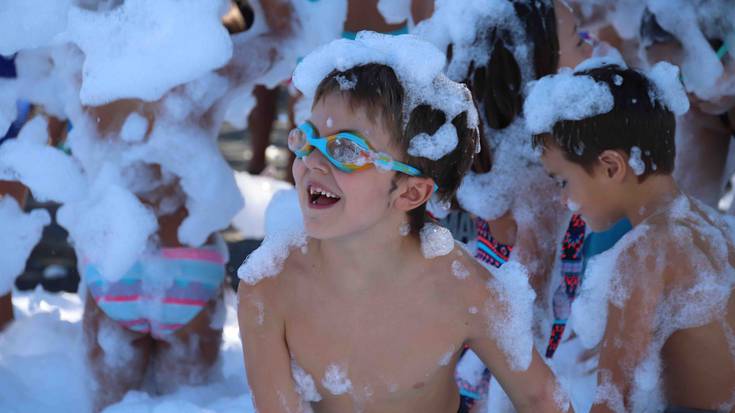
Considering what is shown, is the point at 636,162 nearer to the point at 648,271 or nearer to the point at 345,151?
the point at 648,271

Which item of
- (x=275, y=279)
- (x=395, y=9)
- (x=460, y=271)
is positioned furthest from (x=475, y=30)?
(x=275, y=279)

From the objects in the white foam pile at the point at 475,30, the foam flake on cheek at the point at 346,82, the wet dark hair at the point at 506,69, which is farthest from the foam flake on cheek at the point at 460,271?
the white foam pile at the point at 475,30

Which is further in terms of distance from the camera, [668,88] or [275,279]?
[668,88]

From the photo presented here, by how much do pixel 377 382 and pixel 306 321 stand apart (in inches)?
6.6

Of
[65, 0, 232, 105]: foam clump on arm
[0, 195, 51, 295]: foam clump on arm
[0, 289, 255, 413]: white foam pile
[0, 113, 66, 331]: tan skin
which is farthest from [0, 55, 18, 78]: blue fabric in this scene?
[0, 289, 255, 413]: white foam pile

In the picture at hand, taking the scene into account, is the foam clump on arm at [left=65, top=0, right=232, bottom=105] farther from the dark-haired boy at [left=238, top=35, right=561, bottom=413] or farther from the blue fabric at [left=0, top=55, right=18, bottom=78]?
the dark-haired boy at [left=238, top=35, right=561, bottom=413]

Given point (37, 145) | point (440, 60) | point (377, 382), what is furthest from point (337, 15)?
point (377, 382)

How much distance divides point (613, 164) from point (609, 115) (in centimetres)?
10

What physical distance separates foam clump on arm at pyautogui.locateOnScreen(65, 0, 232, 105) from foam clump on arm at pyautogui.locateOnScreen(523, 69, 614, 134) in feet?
2.53

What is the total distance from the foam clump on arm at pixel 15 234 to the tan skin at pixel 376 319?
1194mm

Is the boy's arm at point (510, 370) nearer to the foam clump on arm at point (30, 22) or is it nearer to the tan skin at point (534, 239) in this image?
the tan skin at point (534, 239)

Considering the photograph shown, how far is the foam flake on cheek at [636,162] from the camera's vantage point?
2092 mm

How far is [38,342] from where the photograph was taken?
3.02m

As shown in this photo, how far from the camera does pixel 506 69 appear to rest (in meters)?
2.41
